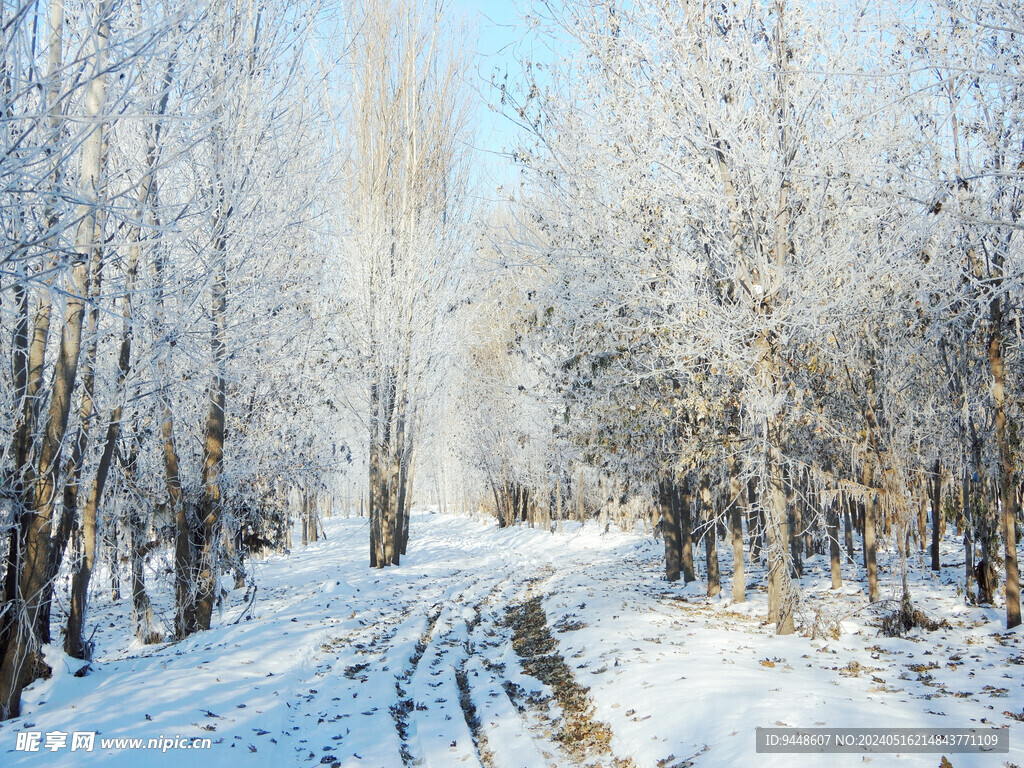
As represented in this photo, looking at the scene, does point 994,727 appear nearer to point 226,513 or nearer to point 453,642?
point 453,642

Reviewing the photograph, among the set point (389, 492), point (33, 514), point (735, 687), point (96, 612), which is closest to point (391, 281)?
point (389, 492)

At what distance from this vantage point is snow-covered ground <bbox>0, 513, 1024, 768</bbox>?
201 inches

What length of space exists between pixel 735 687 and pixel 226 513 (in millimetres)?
7852

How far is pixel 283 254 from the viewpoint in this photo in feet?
37.2

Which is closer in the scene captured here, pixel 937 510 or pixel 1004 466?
pixel 1004 466

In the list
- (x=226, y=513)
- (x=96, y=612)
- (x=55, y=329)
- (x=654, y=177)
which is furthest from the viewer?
(x=96, y=612)

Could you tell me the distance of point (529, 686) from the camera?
23.9 ft

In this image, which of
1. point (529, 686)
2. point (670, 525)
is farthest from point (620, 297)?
point (670, 525)

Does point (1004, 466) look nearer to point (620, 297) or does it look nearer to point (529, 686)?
point (620, 297)

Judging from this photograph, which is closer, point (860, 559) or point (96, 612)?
point (96, 612)

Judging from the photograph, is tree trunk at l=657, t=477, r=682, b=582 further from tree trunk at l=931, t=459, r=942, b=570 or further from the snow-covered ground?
tree trunk at l=931, t=459, r=942, b=570

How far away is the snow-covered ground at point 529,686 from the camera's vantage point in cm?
512

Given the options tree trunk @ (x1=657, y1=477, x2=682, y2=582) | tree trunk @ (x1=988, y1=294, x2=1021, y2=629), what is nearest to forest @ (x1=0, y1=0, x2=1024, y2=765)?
tree trunk @ (x1=988, y1=294, x2=1021, y2=629)

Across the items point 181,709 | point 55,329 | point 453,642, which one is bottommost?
point 453,642
